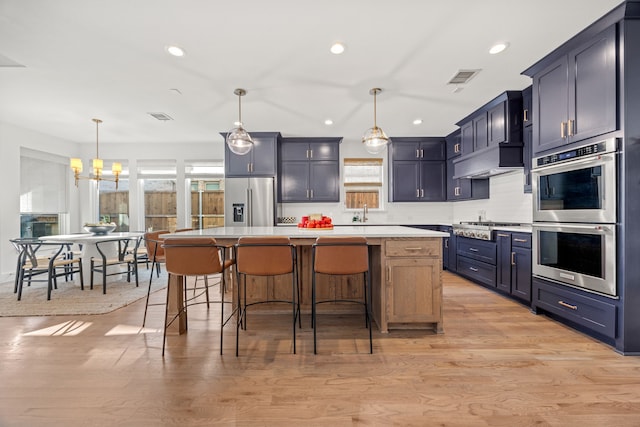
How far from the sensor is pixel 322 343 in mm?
2289

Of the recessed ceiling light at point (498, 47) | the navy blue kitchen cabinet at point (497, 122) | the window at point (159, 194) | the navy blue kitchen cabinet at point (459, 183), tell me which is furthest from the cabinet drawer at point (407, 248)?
the window at point (159, 194)

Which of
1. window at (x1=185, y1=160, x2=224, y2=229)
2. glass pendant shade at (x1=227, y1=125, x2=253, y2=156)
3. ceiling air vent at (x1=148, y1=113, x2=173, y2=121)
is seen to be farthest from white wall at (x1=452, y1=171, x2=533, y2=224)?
ceiling air vent at (x1=148, y1=113, x2=173, y2=121)

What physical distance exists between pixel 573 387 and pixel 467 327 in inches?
36.0

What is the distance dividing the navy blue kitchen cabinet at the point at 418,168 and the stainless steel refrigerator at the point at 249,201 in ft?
8.33

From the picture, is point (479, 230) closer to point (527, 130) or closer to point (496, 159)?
point (496, 159)

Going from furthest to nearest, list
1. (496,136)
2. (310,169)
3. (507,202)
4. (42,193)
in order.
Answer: (310,169), (42,193), (507,202), (496,136)

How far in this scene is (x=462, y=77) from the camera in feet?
10.3

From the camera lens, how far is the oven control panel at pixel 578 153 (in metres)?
2.13

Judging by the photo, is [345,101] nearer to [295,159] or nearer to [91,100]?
[295,159]

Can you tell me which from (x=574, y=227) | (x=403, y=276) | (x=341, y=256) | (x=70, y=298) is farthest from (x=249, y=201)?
(x=574, y=227)

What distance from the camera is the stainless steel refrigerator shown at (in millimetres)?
5047

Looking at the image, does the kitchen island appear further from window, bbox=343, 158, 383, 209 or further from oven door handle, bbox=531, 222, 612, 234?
window, bbox=343, 158, 383, 209

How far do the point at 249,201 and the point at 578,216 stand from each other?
448 centimetres

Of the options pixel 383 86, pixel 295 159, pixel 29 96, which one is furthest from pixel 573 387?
pixel 29 96
